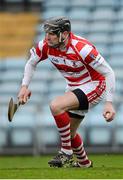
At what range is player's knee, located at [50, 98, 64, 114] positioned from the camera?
30.1 ft

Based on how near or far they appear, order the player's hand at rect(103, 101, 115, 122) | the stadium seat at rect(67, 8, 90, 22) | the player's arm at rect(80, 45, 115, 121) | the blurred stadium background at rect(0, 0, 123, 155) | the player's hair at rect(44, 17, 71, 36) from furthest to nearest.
→ the stadium seat at rect(67, 8, 90, 22)
the blurred stadium background at rect(0, 0, 123, 155)
the player's hair at rect(44, 17, 71, 36)
the player's arm at rect(80, 45, 115, 121)
the player's hand at rect(103, 101, 115, 122)

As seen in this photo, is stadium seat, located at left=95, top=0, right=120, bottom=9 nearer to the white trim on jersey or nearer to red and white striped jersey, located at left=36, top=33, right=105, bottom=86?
red and white striped jersey, located at left=36, top=33, right=105, bottom=86

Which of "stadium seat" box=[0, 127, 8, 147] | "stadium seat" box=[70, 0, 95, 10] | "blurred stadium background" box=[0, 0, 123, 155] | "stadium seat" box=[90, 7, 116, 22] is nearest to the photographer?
"blurred stadium background" box=[0, 0, 123, 155]

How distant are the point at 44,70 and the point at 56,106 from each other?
29.2 ft

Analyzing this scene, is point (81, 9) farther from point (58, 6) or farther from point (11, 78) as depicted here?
point (11, 78)

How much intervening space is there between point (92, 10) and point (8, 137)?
568 cm

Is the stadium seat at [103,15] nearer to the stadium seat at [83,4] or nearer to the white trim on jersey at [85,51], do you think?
the stadium seat at [83,4]

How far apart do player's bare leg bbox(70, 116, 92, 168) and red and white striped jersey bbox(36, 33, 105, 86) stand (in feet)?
1.54

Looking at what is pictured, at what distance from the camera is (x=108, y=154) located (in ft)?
50.4

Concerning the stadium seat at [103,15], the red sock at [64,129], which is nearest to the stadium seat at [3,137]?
the stadium seat at [103,15]

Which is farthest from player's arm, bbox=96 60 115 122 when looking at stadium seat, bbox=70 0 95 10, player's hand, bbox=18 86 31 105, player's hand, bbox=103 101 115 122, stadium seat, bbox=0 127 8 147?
stadium seat, bbox=70 0 95 10

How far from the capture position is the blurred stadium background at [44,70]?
50.2 feet

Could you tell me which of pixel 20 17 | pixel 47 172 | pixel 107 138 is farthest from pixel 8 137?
pixel 47 172

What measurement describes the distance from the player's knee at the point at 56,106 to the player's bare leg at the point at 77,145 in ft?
2.16
